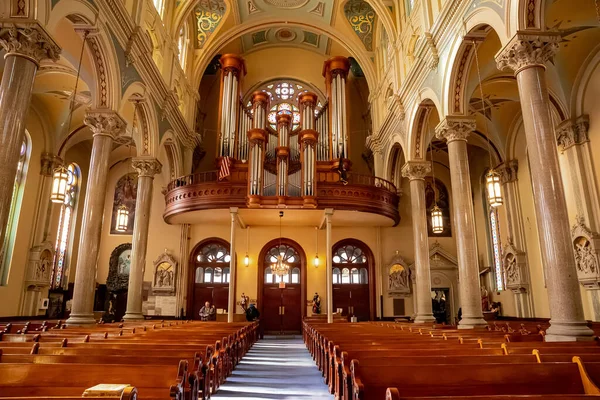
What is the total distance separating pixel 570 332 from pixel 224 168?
1405cm

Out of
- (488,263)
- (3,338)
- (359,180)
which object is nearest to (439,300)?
(488,263)

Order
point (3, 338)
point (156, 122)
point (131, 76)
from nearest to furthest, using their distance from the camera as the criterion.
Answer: point (3, 338), point (131, 76), point (156, 122)

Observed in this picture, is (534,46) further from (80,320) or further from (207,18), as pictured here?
(207,18)

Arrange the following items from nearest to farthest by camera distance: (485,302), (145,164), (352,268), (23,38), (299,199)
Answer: (23,38), (145,164), (299,199), (485,302), (352,268)

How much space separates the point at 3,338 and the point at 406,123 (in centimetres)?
1316

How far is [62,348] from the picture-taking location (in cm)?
498

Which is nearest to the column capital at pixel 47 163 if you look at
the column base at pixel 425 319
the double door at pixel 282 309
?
the double door at pixel 282 309

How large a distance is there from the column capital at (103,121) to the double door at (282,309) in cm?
1099

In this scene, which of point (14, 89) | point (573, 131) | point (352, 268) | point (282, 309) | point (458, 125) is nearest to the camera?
point (14, 89)

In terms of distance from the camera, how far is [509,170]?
17094 mm

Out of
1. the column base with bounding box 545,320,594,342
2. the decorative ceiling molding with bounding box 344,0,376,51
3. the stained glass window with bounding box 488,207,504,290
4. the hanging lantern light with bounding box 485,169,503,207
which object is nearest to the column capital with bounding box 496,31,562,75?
the hanging lantern light with bounding box 485,169,503,207

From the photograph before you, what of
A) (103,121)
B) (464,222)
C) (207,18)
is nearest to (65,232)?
(103,121)

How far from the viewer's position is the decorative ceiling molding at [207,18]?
19703 mm

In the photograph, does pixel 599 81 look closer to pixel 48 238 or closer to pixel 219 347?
pixel 219 347
